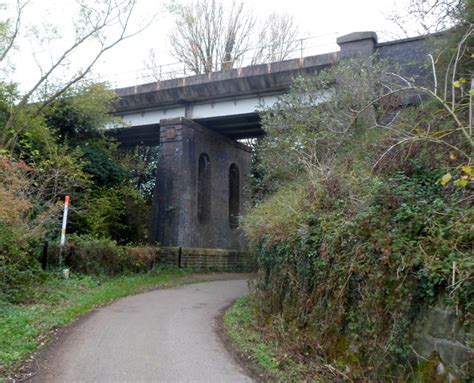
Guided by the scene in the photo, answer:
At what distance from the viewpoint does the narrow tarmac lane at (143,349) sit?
634 cm

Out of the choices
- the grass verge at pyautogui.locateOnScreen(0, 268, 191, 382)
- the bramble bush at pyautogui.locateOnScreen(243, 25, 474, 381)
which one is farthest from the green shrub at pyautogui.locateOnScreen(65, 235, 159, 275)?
the bramble bush at pyautogui.locateOnScreen(243, 25, 474, 381)

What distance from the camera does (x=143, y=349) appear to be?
7496 mm

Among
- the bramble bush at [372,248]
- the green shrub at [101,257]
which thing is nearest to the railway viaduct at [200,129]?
the green shrub at [101,257]

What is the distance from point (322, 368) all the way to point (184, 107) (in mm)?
19190

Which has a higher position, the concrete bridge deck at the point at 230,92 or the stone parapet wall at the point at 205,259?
the concrete bridge deck at the point at 230,92

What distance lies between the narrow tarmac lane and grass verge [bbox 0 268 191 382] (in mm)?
348

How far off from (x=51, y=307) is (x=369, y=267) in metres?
6.82

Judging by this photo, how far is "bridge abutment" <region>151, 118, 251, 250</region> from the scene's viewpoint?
23.0 meters

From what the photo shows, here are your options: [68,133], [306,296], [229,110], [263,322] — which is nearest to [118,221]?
[68,133]

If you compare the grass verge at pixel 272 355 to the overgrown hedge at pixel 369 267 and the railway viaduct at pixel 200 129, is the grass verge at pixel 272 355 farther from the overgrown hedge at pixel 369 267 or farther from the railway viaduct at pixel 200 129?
the railway viaduct at pixel 200 129

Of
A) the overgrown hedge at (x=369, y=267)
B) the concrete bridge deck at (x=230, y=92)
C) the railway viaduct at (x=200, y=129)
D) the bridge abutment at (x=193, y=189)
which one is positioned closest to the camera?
the overgrown hedge at (x=369, y=267)

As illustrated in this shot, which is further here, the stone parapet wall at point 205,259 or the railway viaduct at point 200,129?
the railway viaduct at point 200,129

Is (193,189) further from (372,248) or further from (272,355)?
(372,248)

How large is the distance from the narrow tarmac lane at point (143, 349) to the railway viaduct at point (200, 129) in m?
11.7
